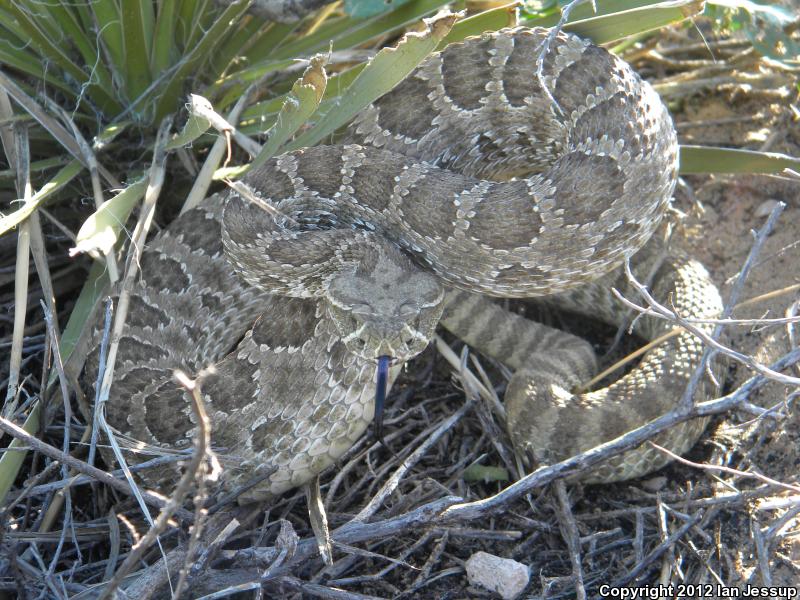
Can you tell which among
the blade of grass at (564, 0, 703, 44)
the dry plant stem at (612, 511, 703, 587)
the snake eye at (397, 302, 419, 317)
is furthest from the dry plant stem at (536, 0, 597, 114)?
the dry plant stem at (612, 511, 703, 587)

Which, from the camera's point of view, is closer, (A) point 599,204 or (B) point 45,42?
(A) point 599,204

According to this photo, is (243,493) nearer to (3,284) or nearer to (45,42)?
(3,284)

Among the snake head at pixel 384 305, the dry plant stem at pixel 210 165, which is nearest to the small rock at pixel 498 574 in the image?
the snake head at pixel 384 305

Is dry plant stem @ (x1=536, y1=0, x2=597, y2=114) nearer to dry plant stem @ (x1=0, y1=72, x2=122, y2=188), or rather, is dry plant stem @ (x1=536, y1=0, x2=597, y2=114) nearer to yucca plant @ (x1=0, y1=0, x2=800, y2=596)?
yucca plant @ (x1=0, y1=0, x2=800, y2=596)

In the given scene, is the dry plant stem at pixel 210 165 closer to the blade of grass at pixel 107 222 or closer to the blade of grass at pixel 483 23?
the blade of grass at pixel 107 222

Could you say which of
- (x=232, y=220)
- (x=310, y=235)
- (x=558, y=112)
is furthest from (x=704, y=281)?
(x=232, y=220)

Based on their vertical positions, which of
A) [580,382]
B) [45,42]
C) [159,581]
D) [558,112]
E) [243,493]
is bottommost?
[580,382]

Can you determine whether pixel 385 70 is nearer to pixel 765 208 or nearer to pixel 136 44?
pixel 136 44
